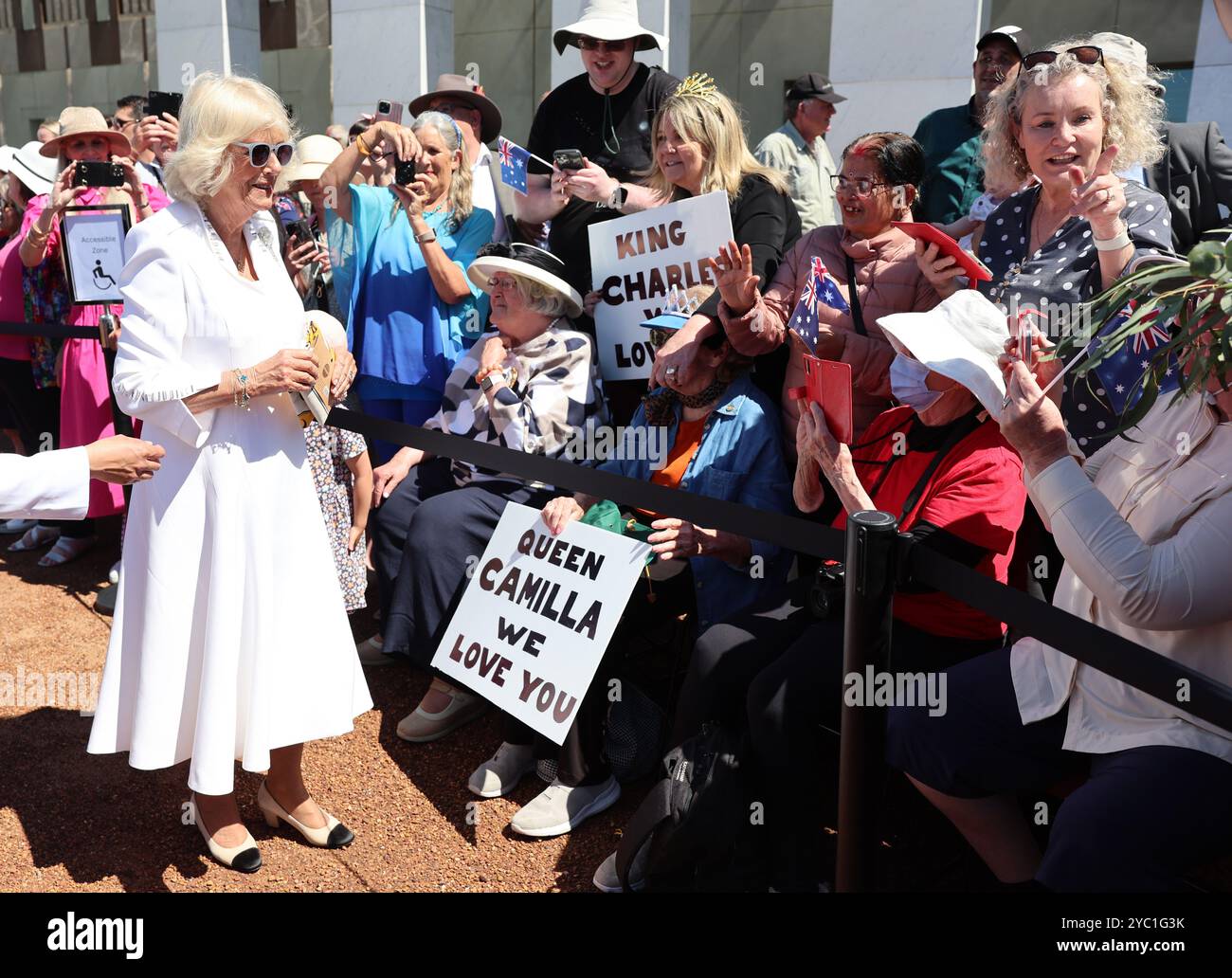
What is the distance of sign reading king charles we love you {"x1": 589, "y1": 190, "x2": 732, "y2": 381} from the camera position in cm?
402

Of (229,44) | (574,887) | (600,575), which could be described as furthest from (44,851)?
(229,44)

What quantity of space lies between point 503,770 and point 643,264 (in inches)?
76.3

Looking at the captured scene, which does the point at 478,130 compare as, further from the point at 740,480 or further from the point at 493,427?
the point at 740,480

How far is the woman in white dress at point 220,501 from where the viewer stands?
10.1ft

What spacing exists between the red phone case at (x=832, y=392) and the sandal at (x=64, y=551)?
16.1 ft

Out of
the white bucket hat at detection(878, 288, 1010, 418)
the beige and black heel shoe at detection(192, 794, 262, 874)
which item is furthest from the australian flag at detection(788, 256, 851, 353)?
the beige and black heel shoe at detection(192, 794, 262, 874)

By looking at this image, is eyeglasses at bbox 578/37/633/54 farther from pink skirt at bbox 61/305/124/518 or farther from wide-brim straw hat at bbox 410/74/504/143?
pink skirt at bbox 61/305/124/518

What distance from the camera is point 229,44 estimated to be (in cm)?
1233

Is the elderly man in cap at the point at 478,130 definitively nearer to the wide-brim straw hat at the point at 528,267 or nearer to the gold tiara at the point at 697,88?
the wide-brim straw hat at the point at 528,267

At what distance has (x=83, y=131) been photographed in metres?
5.42

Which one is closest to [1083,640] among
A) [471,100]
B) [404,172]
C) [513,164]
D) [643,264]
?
[643,264]

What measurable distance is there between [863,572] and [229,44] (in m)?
12.3

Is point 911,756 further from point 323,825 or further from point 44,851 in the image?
point 44,851

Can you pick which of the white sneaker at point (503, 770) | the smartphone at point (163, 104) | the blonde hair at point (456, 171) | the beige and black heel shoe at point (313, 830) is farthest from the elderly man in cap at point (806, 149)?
the beige and black heel shoe at point (313, 830)
